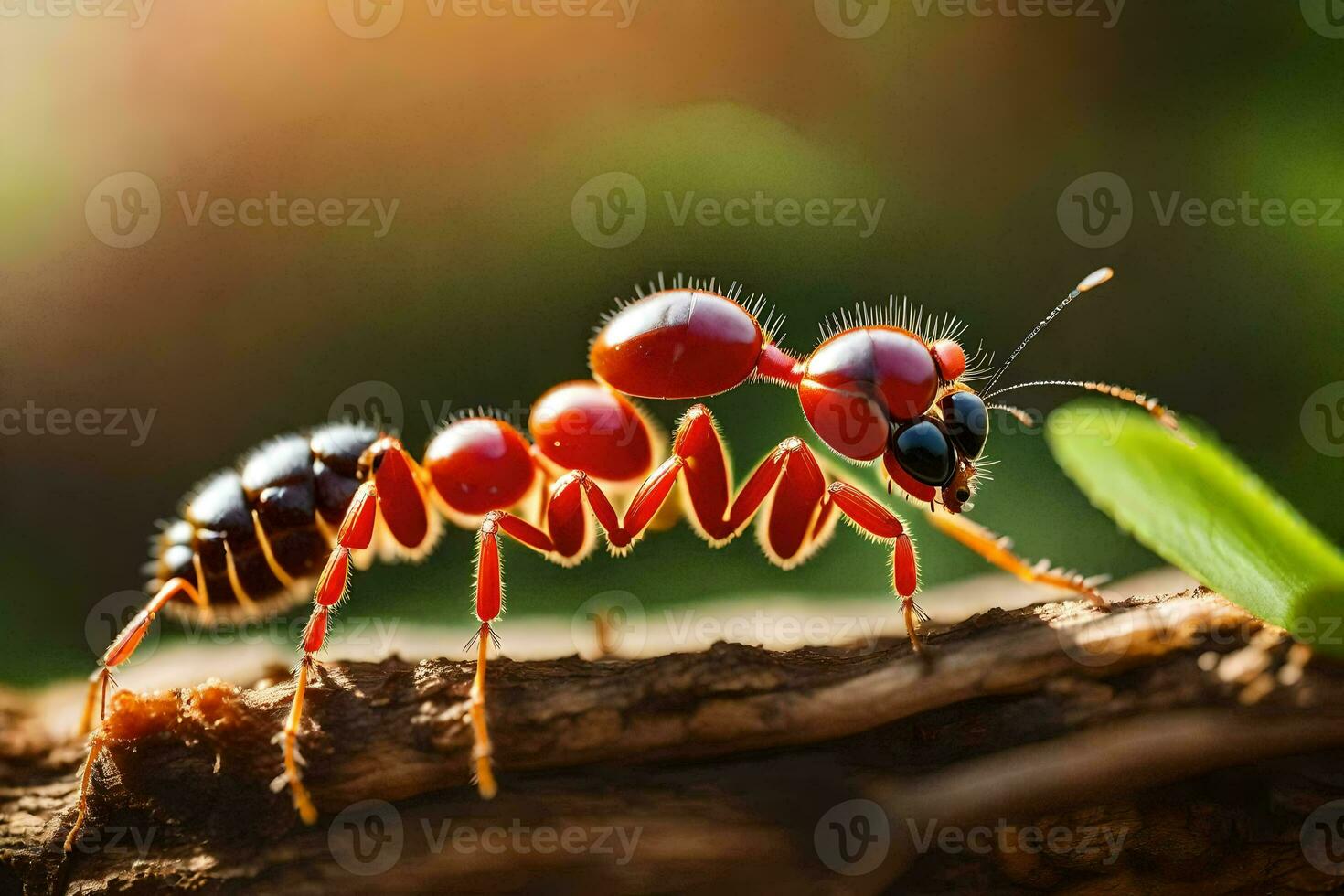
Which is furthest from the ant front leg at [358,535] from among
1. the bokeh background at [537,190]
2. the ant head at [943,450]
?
the bokeh background at [537,190]

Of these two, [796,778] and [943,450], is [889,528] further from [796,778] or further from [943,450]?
[796,778]

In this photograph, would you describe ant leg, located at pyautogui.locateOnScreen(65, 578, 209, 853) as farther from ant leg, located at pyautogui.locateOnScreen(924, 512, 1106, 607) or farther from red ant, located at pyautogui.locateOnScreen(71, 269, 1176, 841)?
ant leg, located at pyautogui.locateOnScreen(924, 512, 1106, 607)

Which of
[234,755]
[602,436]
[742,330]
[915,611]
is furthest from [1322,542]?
[234,755]

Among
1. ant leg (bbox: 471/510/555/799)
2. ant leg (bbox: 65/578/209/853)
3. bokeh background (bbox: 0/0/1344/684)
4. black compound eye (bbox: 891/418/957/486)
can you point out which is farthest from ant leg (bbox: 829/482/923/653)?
ant leg (bbox: 65/578/209/853)

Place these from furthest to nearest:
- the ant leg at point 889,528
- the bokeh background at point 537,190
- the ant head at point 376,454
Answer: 1. the bokeh background at point 537,190
2. the ant head at point 376,454
3. the ant leg at point 889,528

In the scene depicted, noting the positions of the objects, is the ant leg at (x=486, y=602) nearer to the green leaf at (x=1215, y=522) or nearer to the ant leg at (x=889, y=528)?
the ant leg at (x=889, y=528)
